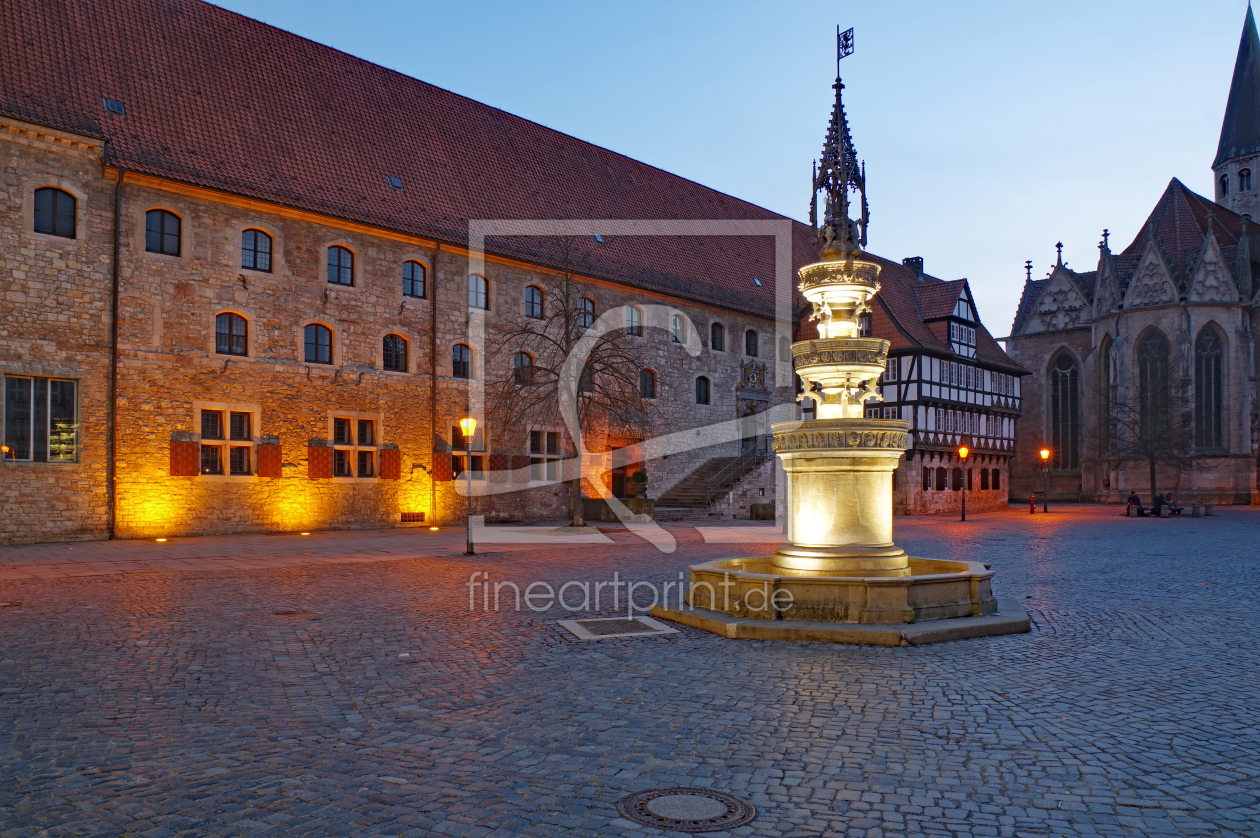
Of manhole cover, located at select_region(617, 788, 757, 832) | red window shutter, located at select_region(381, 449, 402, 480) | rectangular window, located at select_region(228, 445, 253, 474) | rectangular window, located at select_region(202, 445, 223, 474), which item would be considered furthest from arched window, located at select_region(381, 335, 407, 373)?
Answer: manhole cover, located at select_region(617, 788, 757, 832)

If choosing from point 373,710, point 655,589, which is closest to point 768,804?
point 373,710

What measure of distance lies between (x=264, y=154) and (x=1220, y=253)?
52.2 meters

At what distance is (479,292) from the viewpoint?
28047mm

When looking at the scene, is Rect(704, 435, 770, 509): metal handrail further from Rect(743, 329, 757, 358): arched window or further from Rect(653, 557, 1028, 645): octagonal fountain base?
Rect(653, 557, 1028, 645): octagonal fountain base

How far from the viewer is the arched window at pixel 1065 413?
5772 centimetres

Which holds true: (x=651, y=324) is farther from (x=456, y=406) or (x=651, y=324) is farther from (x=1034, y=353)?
(x=1034, y=353)

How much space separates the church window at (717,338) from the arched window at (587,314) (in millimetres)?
6531

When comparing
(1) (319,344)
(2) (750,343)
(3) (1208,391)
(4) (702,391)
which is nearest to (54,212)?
(1) (319,344)

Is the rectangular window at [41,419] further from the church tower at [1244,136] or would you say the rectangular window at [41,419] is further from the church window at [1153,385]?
the church tower at [1244,136]

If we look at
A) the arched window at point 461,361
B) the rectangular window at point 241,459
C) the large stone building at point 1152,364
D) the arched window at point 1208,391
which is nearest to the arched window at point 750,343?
the arched window at point 461,361

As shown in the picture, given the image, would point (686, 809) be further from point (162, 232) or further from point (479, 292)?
point (479, 292)

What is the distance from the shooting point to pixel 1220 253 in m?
51.4

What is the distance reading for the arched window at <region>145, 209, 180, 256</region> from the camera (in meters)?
21.3

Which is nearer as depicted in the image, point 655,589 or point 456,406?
point 655,589
